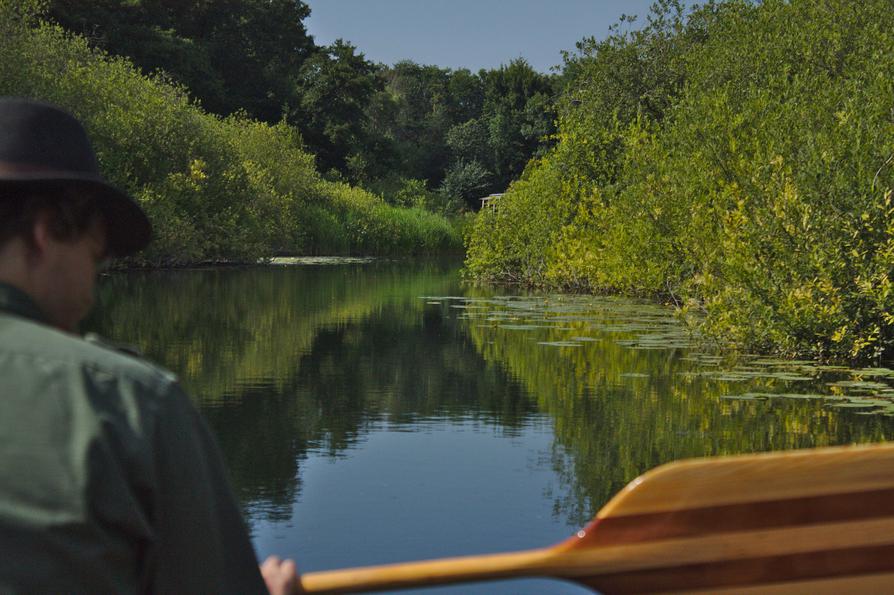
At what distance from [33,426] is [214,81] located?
59397 millimetres

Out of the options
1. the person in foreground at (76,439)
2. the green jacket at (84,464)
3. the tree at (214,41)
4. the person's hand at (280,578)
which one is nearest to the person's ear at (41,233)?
the person in foreground at (76,439)

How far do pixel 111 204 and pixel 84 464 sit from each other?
0.42 m

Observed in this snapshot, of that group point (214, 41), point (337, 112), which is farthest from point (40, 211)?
point (214, 41)

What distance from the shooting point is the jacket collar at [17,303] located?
1501mm

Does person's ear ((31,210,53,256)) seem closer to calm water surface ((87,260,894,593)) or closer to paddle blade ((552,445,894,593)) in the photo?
paddle blade ((552,445,894,593))

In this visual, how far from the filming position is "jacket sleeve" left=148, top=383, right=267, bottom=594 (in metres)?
1.46

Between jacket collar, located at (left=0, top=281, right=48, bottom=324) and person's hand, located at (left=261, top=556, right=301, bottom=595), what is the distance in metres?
0.69

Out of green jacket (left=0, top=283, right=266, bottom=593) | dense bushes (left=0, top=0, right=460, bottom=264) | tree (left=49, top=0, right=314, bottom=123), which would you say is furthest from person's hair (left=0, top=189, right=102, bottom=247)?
tree (left=49, top=0, right=314, bottom=123)

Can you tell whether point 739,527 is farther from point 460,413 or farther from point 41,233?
point 460,413

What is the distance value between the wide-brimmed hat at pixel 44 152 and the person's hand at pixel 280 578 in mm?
720

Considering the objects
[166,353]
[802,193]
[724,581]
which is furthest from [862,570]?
[166,353]

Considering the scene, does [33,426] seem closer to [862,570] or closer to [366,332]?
[862,570]

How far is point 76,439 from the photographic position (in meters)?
1.39

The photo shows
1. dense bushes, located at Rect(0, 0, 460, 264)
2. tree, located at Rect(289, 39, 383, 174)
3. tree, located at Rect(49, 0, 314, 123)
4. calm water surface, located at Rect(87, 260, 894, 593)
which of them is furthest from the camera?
tree, located at Rect(289, 39, 383, 174)
